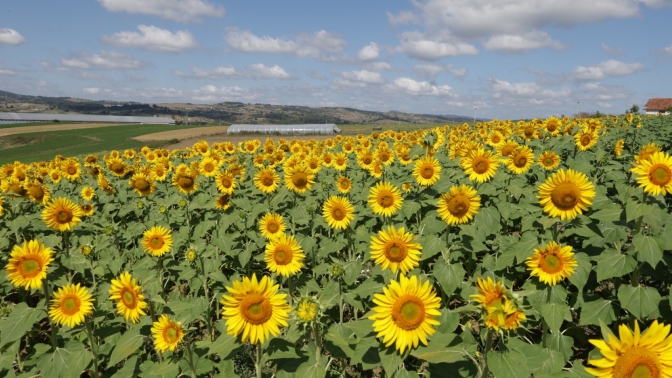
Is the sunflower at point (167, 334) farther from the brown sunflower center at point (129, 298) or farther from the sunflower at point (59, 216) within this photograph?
the sunflower at point (59, 216)

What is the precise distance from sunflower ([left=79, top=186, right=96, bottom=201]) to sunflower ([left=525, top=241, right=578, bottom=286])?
9621 millimetres

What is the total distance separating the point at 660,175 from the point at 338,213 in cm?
361

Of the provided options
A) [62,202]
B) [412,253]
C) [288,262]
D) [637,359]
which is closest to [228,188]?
[62,202]

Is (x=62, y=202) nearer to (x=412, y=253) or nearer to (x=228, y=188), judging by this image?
(x=228, y=188)

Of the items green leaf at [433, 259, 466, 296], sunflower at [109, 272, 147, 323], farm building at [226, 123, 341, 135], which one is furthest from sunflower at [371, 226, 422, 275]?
farm building at [226, 123, 341, 135]

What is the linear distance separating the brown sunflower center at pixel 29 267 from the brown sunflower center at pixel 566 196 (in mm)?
5382

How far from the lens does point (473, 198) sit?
4.19 m

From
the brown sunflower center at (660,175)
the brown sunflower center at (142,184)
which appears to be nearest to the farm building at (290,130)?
the brown sunflower center at (142,184)

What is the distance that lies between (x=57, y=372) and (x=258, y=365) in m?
2.39

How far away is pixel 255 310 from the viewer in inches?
102

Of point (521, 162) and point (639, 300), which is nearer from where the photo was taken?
point (639, 300)

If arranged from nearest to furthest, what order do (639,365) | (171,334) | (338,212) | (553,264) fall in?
(639,365), (171,334), (553,264), (338,212)

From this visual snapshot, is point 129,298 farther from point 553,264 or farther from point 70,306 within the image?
point 553,264

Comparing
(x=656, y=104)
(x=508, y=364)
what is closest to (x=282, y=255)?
(x=508, y=364)
